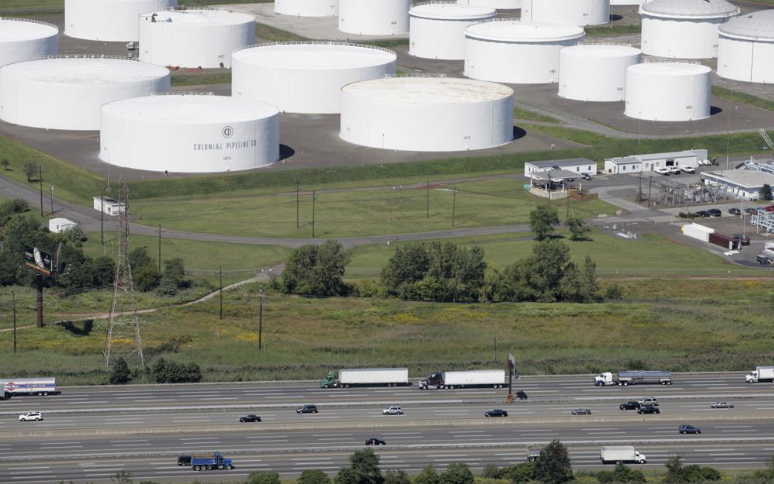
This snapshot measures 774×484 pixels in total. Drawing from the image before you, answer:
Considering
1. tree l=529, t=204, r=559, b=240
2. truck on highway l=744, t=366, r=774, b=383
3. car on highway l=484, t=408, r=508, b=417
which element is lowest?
car on highway l=484, t=408, r=508, b=417

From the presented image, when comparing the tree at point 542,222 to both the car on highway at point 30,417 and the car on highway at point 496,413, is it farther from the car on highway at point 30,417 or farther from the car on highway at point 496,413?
the car on highway at point 30,417

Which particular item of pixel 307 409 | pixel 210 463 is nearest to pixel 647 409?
pixel 307 409

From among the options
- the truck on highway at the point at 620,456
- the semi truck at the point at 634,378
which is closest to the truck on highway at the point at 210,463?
the truck on highway at the point at 620,456

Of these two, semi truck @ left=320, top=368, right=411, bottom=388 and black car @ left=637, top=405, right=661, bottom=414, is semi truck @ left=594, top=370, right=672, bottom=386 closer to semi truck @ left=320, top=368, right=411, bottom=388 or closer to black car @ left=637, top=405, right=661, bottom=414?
black car @ left=637, top=405, right=661, bottom=414

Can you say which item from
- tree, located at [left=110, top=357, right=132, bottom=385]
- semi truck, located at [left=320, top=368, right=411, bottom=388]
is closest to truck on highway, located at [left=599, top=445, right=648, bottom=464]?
semi truck, located at [left=320, top=368, right=411, bottom=388]

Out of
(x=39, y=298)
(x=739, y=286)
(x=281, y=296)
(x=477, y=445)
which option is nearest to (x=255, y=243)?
(x=281, y=296)
